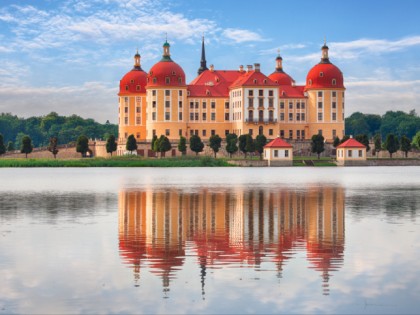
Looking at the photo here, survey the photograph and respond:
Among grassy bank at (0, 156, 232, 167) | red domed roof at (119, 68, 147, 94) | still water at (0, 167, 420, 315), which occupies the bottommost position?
still water at (0, 167, 420, 315)

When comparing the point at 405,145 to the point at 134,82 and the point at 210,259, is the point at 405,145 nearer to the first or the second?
the point at 134,82

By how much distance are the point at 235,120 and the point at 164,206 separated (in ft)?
243

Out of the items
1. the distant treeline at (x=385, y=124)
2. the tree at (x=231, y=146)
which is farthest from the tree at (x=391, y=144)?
the distant treeline at (x=385, y=124)

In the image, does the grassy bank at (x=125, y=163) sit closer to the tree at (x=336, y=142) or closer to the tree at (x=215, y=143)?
the tree at (x=215, y=143)

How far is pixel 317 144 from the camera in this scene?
287ft

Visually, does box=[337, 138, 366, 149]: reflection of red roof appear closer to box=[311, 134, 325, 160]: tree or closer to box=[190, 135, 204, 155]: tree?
box=[311, 134, 325, 160]: tree

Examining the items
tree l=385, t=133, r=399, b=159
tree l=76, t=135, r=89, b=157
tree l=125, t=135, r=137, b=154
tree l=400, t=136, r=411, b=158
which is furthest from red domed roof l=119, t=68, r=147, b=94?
tree l=400, t=136, r=411, b=158

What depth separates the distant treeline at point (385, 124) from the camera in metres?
150

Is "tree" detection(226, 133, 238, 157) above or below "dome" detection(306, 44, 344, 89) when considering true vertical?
below

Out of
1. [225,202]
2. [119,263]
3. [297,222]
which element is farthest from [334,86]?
[119,263]

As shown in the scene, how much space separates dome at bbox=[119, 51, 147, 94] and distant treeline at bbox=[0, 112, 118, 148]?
41.6 meters

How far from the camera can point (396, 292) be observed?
11.0m

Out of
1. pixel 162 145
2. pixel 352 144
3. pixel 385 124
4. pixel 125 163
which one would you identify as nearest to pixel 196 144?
pixel 162 145

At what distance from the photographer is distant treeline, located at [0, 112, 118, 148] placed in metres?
146
